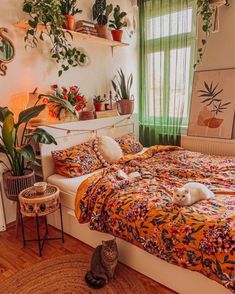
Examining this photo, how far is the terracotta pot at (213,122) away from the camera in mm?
3023

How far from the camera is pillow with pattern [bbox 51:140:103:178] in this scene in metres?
2.34

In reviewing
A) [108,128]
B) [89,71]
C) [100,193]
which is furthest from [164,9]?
[100,193]

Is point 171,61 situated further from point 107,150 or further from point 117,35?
point 107,150

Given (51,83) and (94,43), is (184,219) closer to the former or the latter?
(51,83)

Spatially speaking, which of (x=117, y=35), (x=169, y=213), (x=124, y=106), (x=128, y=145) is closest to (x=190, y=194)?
(x=169, y=213)

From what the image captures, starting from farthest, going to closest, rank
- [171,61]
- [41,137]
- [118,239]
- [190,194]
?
Result: [171,61] < [41,137] < [118,239] < [190,194]

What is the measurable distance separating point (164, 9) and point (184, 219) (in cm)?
288

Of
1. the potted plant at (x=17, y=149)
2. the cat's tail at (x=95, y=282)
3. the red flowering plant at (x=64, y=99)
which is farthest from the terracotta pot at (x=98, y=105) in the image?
the cat's tail at (x=95, y=282)

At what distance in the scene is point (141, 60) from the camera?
11.8 feet

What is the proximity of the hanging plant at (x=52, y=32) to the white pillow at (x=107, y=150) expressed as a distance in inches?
35.2

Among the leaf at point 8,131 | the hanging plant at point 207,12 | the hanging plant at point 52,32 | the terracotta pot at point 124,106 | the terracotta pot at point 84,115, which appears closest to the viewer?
the leaf at point 8,131

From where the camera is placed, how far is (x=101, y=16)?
9.62 feet

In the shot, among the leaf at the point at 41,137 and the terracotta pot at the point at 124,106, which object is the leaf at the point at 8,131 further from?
the terracotta pot at the point at 124,106

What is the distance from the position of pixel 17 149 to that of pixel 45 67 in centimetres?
107
